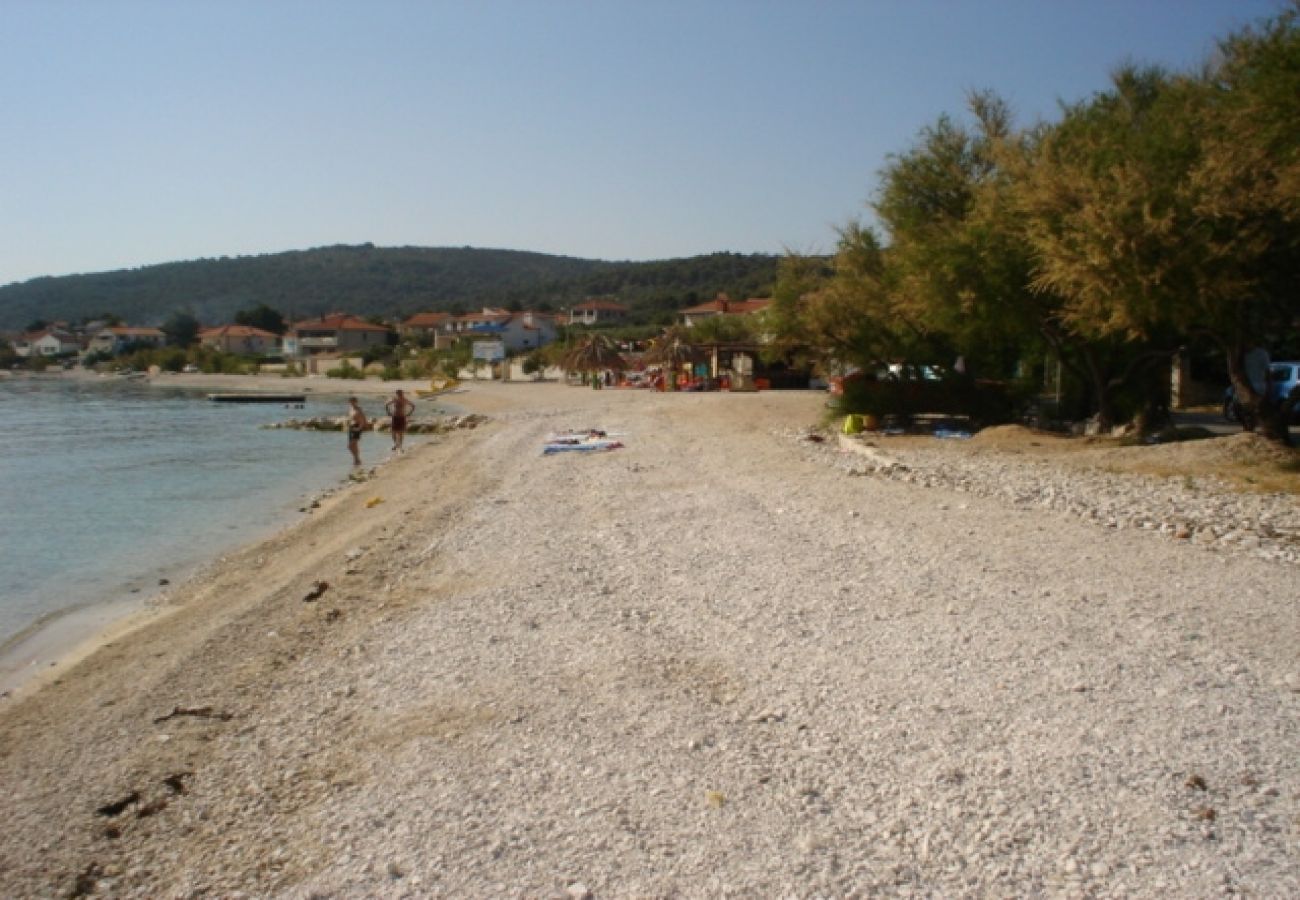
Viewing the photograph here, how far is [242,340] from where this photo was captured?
144 m

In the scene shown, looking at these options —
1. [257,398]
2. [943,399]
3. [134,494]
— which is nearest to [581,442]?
[943,399]

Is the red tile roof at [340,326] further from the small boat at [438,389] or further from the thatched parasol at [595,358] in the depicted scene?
the thatched parasol at [595,358]

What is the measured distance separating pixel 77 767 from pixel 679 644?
4.13 meters

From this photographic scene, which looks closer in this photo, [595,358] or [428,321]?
[595,358]

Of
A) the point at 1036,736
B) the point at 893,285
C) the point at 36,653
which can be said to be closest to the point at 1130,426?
the point at 893,285

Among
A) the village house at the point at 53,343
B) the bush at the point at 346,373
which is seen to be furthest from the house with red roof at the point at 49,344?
the bush at the point at 346,373

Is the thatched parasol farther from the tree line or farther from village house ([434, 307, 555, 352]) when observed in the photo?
village house ([434, 307, 555, 352])

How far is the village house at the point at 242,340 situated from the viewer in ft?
461

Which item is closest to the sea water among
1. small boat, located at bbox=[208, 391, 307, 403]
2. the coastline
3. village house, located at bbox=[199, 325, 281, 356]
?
the coastline

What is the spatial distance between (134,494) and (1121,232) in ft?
69.7

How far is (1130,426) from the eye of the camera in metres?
20.6

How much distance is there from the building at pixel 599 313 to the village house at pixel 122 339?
5876cm

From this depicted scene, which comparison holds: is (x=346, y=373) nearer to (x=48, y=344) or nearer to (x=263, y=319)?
(x=263, y=319)

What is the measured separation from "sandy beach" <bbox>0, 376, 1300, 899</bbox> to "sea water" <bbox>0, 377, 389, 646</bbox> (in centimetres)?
419
